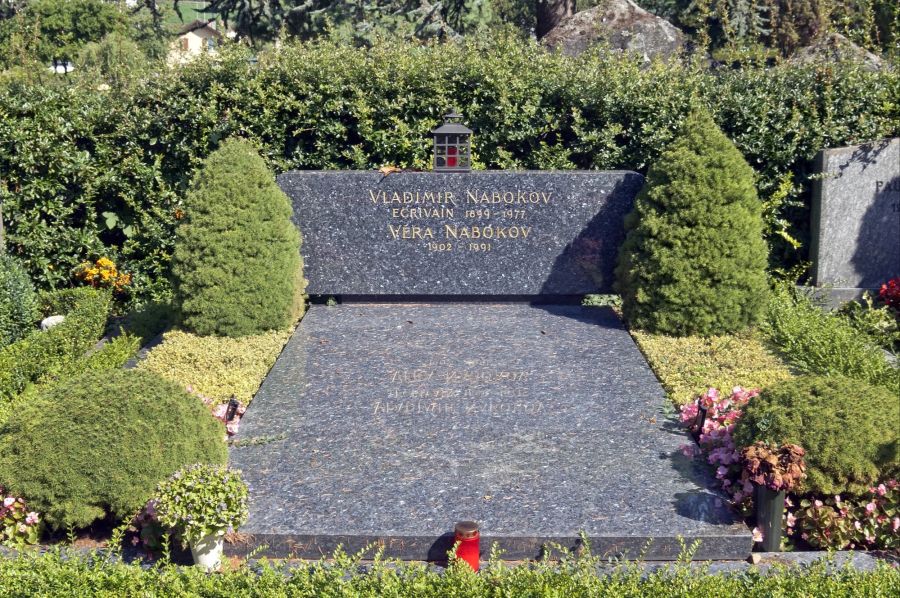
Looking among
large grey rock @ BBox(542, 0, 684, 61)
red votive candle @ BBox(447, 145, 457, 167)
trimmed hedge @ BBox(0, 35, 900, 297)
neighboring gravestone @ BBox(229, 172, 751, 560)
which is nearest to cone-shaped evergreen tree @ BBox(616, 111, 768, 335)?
neighboring gravestone @ BBox(229, 172, 751, 560)

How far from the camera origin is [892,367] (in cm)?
733

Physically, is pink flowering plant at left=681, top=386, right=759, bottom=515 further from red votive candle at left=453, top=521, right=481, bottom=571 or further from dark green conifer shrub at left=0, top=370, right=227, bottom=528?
dark green conifer shrub at left=0, top=370, right=227, bottom=528

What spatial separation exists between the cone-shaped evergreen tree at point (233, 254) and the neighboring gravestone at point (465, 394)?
19.2 inches

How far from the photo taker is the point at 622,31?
50.0ft

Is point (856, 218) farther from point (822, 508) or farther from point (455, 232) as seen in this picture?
point (822, 508)

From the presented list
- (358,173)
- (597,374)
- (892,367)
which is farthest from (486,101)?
(892,367)

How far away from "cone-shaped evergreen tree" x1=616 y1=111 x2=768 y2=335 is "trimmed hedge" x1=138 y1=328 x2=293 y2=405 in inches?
125

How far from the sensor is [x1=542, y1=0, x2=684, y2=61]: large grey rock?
14922mm

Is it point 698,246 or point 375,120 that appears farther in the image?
point 375,120

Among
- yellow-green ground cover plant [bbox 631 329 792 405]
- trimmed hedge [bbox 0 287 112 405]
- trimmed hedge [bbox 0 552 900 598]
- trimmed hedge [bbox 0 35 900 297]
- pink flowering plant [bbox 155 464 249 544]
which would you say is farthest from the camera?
trimmed hedge [bbox 0 35 900 297]

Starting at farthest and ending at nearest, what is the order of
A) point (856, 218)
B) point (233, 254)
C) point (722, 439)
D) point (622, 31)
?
point (622, 31) → point (856, 218) → point (233, 254) → point (722, 439)

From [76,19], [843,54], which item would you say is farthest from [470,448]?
[76,19]

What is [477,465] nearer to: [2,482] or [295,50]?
[2,482]

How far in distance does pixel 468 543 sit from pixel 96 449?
1.95m
